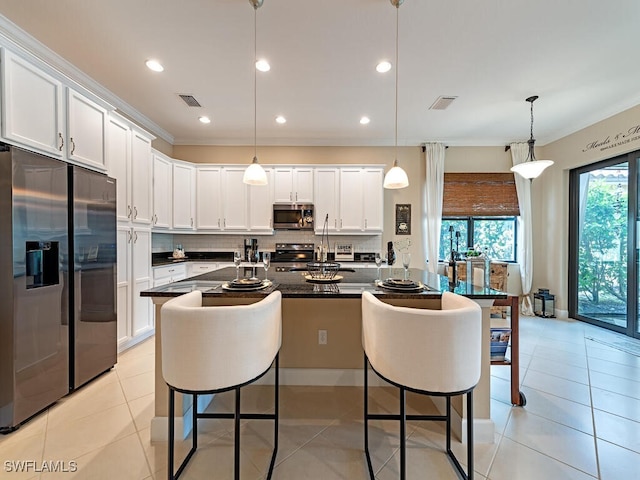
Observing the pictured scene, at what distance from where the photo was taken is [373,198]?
468cm

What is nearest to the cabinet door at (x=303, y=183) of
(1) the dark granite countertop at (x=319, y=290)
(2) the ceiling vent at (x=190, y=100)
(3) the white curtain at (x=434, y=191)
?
(2) the ceiling vent at (x=190, y=100)

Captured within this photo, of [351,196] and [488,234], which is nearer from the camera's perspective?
[351,196]

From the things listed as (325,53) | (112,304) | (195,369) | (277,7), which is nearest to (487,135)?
(325,53)

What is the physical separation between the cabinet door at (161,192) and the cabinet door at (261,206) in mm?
1200

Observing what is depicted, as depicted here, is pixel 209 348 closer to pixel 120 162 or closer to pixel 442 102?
pixel 120 162

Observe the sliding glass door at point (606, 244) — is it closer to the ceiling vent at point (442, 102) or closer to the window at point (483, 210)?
the window at point (483, 210)

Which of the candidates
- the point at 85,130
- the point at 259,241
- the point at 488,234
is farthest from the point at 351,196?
the point at 85,130

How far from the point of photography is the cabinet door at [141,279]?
3.24 metres

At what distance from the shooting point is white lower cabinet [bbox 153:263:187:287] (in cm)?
366

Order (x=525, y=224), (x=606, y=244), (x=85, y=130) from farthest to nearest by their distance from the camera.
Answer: (x=525, y=224) < (x=606, y=244) < (x=85, y=130)

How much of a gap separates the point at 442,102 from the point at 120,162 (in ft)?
12.6

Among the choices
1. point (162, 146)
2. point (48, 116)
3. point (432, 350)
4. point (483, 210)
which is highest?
point (162, 146)

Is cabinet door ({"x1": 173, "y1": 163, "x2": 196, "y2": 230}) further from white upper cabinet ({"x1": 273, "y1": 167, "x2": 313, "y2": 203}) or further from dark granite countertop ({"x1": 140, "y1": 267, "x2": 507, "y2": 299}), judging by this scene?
dark granite countertop ({"x1": 140, "y1": 267, "x2": 507, "y2": 299})

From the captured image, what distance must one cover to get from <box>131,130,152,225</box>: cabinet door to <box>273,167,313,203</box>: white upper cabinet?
1815mm
